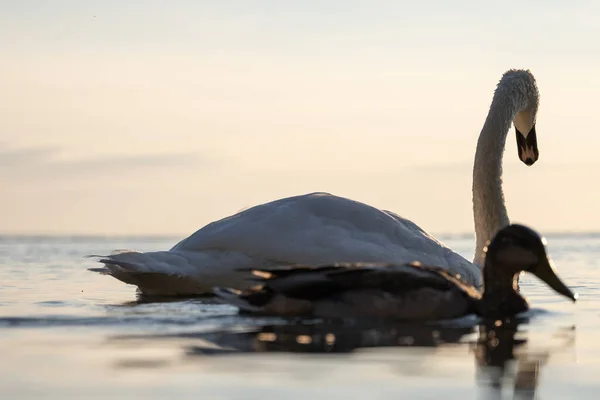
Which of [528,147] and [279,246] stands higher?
[528,147]

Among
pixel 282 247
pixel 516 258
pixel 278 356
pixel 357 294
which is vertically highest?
pixel 282 247

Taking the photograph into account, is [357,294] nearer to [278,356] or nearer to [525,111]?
[278,356]

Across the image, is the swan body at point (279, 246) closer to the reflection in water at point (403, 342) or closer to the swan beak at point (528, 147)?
the reflection in water at point (403, 342)

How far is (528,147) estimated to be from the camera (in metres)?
15.2

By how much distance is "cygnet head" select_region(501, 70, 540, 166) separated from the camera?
14.7 m

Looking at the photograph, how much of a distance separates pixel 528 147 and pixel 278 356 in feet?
30.2

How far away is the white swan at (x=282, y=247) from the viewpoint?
1017cm

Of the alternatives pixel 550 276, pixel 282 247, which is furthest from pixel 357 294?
pixel 282 247

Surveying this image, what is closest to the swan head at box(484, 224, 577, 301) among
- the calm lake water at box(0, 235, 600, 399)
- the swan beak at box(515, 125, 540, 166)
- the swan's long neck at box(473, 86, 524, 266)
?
the calm lake water at box(0, 235, 600, 399)

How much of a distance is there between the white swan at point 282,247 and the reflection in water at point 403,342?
6.44ft

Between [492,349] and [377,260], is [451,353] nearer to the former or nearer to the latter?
[492,349]

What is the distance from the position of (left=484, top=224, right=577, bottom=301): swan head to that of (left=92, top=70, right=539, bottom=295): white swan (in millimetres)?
1227

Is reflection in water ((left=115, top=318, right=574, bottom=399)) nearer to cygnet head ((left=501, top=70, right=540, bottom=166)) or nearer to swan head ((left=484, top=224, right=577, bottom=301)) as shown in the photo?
swan head ((left=484, top=224, right=577, bottom=301))

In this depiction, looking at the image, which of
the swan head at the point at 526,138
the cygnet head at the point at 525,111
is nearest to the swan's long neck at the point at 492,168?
the cygnet head at the point at 525,111
